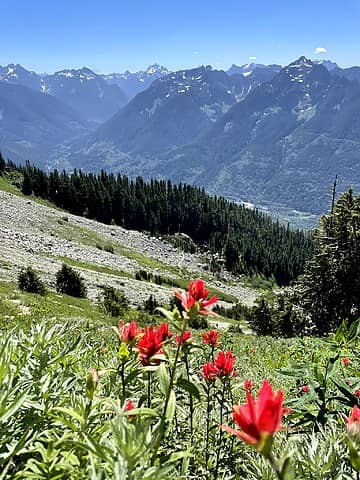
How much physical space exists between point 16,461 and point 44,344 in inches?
28.0

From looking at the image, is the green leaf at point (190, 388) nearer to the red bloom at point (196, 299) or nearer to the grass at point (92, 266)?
the red bloom at point (196, 299)

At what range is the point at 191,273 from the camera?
3228 inches

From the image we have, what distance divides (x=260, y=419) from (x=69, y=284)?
32364 mm

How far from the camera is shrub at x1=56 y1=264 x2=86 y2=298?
3199cm

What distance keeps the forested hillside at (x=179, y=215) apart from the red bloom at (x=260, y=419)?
88353 millimetres

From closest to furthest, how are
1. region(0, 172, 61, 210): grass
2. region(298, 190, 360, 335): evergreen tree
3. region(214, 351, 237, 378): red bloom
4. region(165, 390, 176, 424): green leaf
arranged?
region(165, 390, 176, 424): green leaf, region(214, 351, 237, 378): red bloom, region(298, 190, 360, 335): evergreen tree, region(0, 172, 61, 210): grass

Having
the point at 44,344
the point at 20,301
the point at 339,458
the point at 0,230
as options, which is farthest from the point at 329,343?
the point at 0,230

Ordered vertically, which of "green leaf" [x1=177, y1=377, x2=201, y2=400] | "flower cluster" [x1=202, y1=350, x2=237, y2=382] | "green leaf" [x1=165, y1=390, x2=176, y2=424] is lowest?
"flower cluster" [x1=202, y1=350, x2=237, y2=382]

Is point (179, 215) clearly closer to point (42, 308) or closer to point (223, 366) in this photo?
point (42, 308)

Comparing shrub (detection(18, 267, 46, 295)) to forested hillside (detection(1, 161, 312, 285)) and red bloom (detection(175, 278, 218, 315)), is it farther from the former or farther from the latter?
forested hillside (detection(1, 161, 312, 285))

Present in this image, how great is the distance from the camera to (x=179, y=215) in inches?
4530

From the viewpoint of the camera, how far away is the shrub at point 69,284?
31987mm

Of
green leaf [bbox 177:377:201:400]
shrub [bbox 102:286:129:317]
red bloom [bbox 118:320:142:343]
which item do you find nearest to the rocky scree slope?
shrub [bbox 102:286:129:317]

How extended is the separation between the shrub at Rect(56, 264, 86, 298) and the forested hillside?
5641 centimetres
